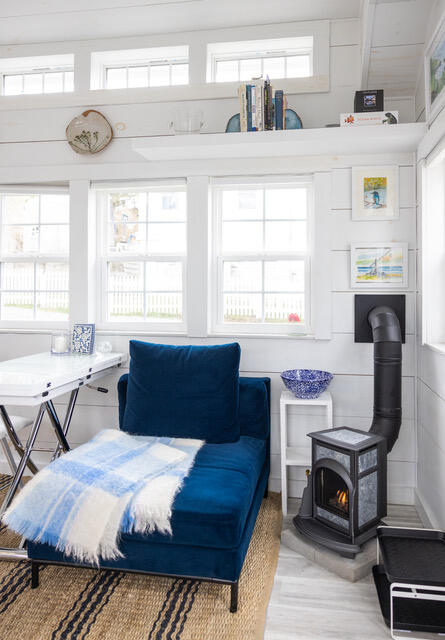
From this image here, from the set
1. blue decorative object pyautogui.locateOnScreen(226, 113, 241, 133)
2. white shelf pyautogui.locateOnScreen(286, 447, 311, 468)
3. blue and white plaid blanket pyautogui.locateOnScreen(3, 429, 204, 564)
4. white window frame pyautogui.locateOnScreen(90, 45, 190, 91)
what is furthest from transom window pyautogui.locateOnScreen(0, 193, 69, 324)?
white shelf pyautogui.locateOnScreen(286, 447, 311, 468)

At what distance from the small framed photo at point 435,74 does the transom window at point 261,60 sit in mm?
892

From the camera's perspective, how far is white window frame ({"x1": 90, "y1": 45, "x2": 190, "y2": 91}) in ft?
11.3

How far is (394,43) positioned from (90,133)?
209 centimetres

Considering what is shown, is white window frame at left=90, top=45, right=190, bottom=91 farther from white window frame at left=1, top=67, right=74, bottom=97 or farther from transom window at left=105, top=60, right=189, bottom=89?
white window frame at left=1, top=67, right=74, bottom=97

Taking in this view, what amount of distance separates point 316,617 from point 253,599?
287 millimetres

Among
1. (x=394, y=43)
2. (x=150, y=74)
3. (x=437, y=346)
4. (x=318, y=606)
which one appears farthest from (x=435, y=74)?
(x=318, y=606)

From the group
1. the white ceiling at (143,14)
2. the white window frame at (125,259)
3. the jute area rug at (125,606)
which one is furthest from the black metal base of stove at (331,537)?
the white ceiling at (143,14)

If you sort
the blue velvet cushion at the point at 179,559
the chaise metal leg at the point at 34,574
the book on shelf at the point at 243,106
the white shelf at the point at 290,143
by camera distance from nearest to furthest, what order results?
the blue velvet cushion at the point at 179,559, the chaise metal leg at the point at 34,574, the white shelf at the point at 290,143, the book on shelf at the point at 243,106

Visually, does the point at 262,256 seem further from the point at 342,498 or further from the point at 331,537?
the point at 331,537

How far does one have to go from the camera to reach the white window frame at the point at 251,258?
331 cm

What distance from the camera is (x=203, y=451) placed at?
2.63m

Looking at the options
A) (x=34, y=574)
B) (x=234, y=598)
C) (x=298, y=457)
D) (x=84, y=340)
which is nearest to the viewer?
(x=234, y=598)

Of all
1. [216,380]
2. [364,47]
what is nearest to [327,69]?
[364,47]

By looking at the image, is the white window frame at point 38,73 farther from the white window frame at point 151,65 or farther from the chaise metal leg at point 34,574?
the chaise metal leg at point 34,574
